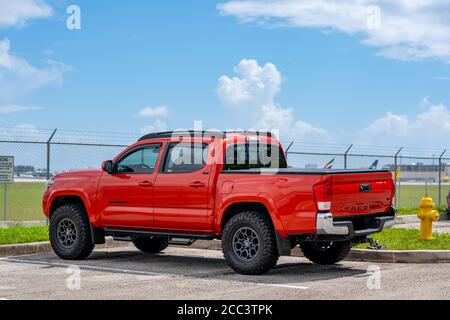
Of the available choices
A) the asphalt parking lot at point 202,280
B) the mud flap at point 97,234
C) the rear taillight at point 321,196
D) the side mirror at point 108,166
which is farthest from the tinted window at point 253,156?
the mud flap at point 97,234

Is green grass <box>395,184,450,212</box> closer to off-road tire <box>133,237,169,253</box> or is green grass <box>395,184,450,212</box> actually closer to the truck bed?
off-road tire <box>133,237,169,253</box>

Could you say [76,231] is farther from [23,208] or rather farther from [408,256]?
[23,208]

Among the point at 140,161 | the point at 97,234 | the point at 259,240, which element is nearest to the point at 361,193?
the point at 259,240

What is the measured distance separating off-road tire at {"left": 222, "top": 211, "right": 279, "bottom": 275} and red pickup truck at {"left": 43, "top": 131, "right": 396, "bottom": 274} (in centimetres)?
1

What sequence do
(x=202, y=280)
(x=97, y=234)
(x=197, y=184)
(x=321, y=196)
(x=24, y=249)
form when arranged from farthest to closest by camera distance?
(x=24, y=249), (x=97, y=234), (x=197, y=184), (x=202, y=280), (x=321, y=196)

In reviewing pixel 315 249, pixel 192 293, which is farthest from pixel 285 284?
pixel 315 249

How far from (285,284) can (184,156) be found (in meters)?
2.82

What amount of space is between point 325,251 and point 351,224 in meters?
1.78

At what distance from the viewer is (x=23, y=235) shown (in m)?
15.2

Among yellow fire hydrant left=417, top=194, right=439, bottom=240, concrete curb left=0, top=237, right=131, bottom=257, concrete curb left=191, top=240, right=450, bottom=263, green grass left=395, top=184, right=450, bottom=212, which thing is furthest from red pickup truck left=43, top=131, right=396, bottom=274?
green grass left=395, top=184, right=450, bottom=212

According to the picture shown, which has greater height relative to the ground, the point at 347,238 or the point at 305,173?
the point at 305,173
